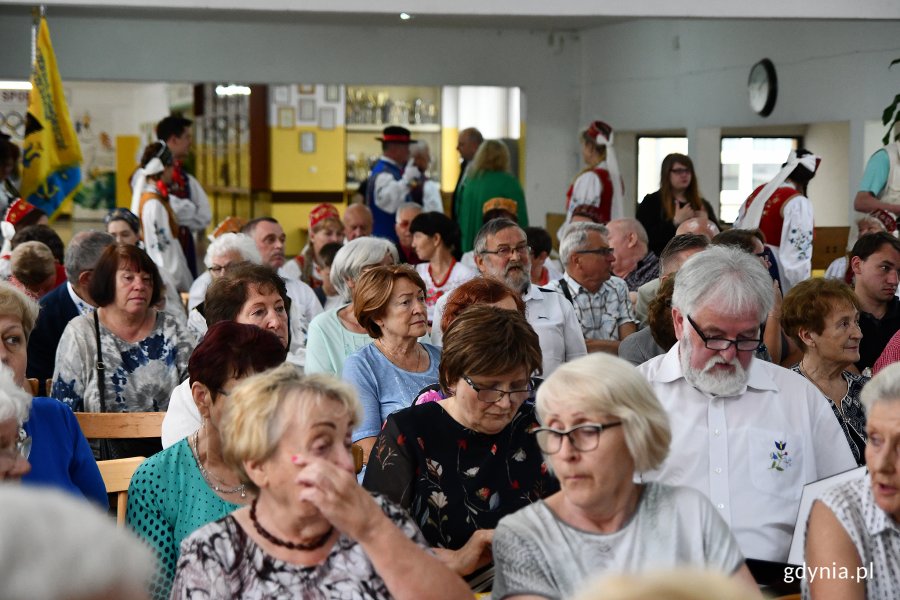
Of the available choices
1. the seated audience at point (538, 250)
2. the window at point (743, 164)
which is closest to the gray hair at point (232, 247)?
the seated audience at point (538, 250)

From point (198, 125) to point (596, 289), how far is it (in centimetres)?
1517

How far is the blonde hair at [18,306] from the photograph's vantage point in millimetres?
3535

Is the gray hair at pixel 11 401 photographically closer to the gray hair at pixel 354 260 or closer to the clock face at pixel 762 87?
the gray hair at pixel 354 260

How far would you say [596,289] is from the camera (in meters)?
6.08

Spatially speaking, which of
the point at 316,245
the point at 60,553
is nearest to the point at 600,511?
the point at 60,553

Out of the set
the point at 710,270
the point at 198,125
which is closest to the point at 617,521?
the point at 710,270

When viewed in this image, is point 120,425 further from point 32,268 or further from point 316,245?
point 316,245

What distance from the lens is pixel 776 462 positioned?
3.03m

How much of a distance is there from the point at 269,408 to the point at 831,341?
93.5 inches

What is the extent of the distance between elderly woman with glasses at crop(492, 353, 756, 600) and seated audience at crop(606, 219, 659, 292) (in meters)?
4.64

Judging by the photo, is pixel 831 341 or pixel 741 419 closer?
pixel 741 419

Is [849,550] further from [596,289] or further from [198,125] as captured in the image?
[198,125]

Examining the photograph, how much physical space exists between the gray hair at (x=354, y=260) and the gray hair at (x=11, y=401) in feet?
9.20

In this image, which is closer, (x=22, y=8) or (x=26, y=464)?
(x=26, y=464)
